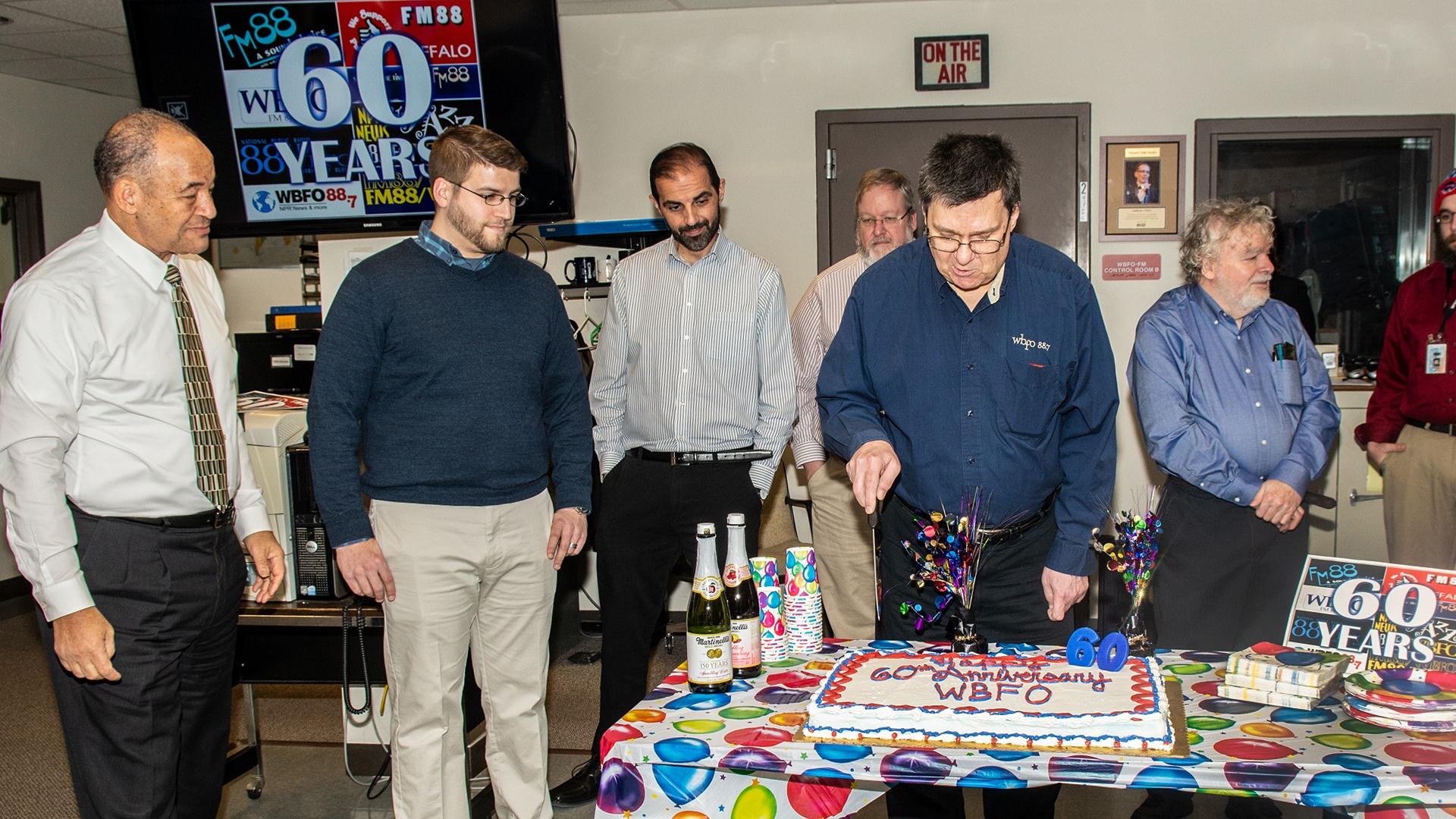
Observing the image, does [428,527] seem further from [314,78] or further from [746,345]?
[314,78]

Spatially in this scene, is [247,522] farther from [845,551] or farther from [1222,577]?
[1222,577]

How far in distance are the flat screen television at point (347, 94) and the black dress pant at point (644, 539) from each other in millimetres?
1421

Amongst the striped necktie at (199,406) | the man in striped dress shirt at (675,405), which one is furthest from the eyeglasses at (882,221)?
the striped necktie at (199,406)

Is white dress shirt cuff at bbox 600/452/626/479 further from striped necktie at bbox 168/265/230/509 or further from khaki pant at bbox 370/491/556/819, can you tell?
striped necktie at bbox 168/265/230/509

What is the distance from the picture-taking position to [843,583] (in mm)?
3549

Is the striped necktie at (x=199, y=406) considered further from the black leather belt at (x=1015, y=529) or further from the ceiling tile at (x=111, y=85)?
the ceiling tile at (x=111, y=85)

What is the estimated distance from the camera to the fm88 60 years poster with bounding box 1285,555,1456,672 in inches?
71.9

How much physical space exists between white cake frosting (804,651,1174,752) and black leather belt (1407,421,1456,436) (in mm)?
2128

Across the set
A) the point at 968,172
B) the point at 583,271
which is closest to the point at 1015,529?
the point at 968,172

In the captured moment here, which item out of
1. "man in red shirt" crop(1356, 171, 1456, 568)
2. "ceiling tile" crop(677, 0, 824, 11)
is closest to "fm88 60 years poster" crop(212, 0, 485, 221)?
"ceiling tile" crop(677, 0, 824, 11)

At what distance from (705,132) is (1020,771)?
3.96 m

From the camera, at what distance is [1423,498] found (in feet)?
11.1

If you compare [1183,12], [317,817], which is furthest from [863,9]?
[317,817]

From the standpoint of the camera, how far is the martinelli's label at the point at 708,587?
6.17 ft
